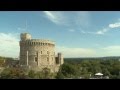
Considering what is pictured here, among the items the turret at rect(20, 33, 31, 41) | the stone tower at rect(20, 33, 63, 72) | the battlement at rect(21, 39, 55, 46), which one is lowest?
the stone tower at rect(20, 33, 63, 72)

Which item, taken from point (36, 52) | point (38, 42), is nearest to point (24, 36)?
point (38, 42)

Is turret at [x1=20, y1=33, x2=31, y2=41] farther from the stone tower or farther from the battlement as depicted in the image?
the battlement

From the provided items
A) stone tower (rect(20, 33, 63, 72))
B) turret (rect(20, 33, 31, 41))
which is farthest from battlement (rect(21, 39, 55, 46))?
turret (rect(20, 33, 31, 41))

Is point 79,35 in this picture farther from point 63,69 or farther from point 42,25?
point 63,69

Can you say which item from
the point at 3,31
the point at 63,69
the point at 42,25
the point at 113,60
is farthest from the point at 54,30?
the point at 113,60

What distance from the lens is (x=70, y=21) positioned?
573 inches

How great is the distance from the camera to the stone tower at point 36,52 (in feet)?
43.6

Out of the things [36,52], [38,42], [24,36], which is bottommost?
[36,52]

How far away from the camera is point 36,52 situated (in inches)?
635

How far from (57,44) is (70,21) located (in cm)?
227

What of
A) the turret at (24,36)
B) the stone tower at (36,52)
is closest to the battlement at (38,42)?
the stone tower at (36,52)

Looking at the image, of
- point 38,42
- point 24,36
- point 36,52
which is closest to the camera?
point 24,36

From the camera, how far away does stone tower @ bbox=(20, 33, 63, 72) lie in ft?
43.6

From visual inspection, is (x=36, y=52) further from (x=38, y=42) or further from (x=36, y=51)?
(x=38, y=42)
